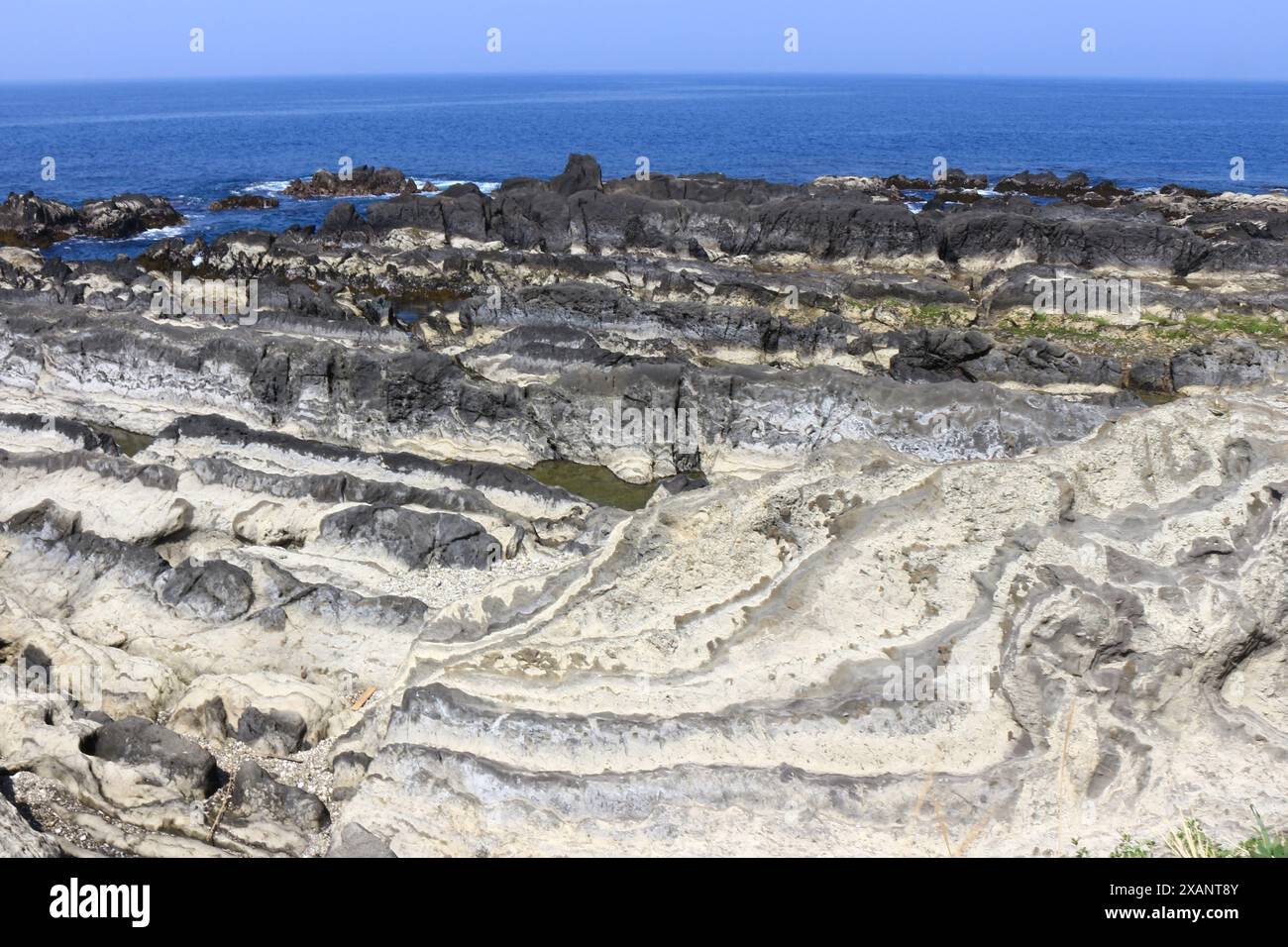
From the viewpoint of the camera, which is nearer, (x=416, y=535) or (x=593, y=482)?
(x=416, y=535)

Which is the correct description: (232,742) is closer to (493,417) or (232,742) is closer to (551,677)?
(551,677)

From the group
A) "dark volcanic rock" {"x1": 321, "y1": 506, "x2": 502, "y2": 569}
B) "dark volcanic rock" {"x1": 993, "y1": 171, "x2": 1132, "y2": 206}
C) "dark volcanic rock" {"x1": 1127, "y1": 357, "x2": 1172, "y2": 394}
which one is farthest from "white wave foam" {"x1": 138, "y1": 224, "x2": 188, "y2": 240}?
"dark volcanic rock" {"x1": 993, "y1": 171, "x2": 1132, "y2": 206}

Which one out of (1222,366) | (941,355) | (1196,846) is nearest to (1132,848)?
(1196,846)

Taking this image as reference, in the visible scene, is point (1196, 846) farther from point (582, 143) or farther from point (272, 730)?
point (582, 143)

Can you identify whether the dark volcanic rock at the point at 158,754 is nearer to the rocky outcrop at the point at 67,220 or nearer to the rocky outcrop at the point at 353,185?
the rocky outcrop at the point at 67,220

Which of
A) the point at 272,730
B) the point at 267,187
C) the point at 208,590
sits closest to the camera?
the point at 272,730

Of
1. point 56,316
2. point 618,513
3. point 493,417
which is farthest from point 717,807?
point 56,316

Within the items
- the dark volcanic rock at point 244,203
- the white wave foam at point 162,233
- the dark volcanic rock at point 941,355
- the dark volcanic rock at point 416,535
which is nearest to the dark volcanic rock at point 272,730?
the dark volcanic rock at point 416,535

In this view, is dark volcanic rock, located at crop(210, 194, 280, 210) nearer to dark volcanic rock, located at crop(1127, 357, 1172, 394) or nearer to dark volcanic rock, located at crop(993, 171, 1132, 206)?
dark volcanic rock, located at crop(993, 171, 1132, 206)
